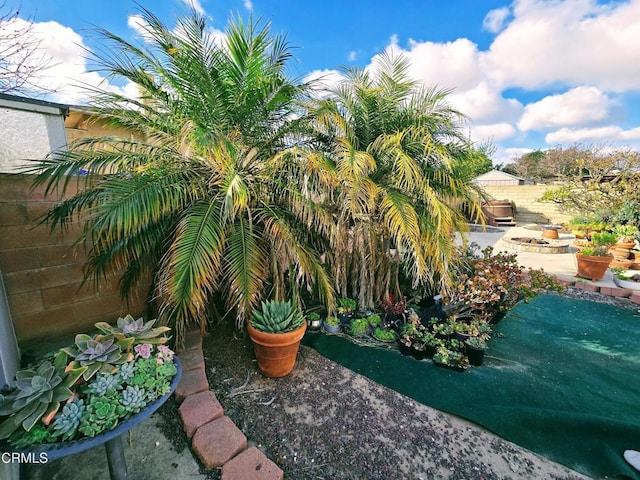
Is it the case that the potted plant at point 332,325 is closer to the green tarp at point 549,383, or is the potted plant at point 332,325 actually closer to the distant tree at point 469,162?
the green tarp at point 549,383

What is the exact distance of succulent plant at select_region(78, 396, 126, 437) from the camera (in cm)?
108

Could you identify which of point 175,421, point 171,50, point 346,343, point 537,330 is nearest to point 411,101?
point 171,50

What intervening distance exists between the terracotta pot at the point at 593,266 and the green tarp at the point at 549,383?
1250 millimetres

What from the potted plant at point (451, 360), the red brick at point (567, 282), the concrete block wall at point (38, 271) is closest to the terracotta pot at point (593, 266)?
the red brick at point (567, 282)

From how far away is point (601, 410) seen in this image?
210 cm

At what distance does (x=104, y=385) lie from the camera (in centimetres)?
117

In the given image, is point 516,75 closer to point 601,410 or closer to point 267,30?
point 267,30

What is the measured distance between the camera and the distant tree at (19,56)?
15.5ft

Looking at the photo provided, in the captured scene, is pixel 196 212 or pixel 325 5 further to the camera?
pixel 325 5

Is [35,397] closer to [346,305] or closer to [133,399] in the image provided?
[133,399]

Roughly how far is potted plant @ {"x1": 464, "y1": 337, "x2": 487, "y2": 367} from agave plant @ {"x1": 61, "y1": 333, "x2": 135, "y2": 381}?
2838 mm

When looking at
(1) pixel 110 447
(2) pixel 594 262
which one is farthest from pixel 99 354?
(2) pixel 594 262

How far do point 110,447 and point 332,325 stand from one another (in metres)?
2.22

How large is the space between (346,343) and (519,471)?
65.9 inches
